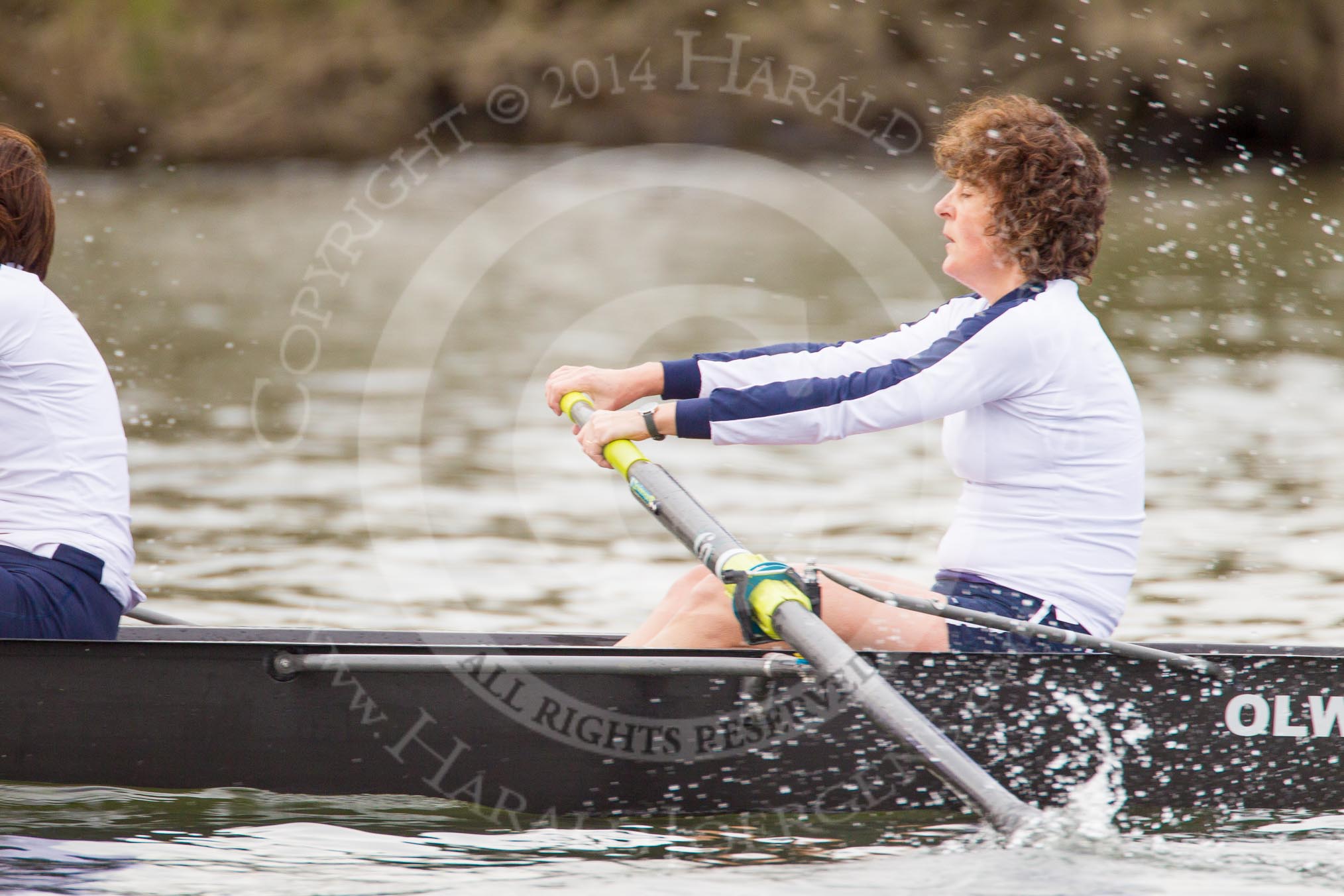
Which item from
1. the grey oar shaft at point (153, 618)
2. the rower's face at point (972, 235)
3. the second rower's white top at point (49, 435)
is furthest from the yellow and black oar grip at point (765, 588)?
the grey oar shaft at point (153, 618)

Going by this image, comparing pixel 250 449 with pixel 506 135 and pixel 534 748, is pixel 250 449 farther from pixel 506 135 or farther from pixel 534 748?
pixel 506 135

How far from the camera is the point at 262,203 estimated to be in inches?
893

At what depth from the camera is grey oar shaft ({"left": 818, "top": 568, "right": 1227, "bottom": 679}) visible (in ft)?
11.8

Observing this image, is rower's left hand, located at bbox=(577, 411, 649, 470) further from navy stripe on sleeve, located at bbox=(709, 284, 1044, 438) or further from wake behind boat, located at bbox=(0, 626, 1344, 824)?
wake behind boat, located at bbox=(0, 626, 1344, 824)

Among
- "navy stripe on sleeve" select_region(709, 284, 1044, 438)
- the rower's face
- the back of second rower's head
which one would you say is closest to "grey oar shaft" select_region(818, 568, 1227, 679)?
"navy stripe on sleeve" select_region(709, 284, 1044, 438)

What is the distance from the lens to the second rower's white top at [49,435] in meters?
3.60

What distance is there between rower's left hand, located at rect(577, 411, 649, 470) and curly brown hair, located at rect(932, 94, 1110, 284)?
94 centimetres

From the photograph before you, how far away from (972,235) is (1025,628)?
90cm

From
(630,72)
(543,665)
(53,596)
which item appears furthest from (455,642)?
(630,72)

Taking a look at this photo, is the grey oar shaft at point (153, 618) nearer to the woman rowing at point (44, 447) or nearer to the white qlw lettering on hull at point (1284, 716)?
the woman rowing at point (44, 447)

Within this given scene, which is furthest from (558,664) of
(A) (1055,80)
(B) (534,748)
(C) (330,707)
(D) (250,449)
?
(A) (1055,80)

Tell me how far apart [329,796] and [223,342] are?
9700 millimetres

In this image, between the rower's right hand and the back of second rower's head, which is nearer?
the back of second rower's head

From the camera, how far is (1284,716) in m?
3.83
